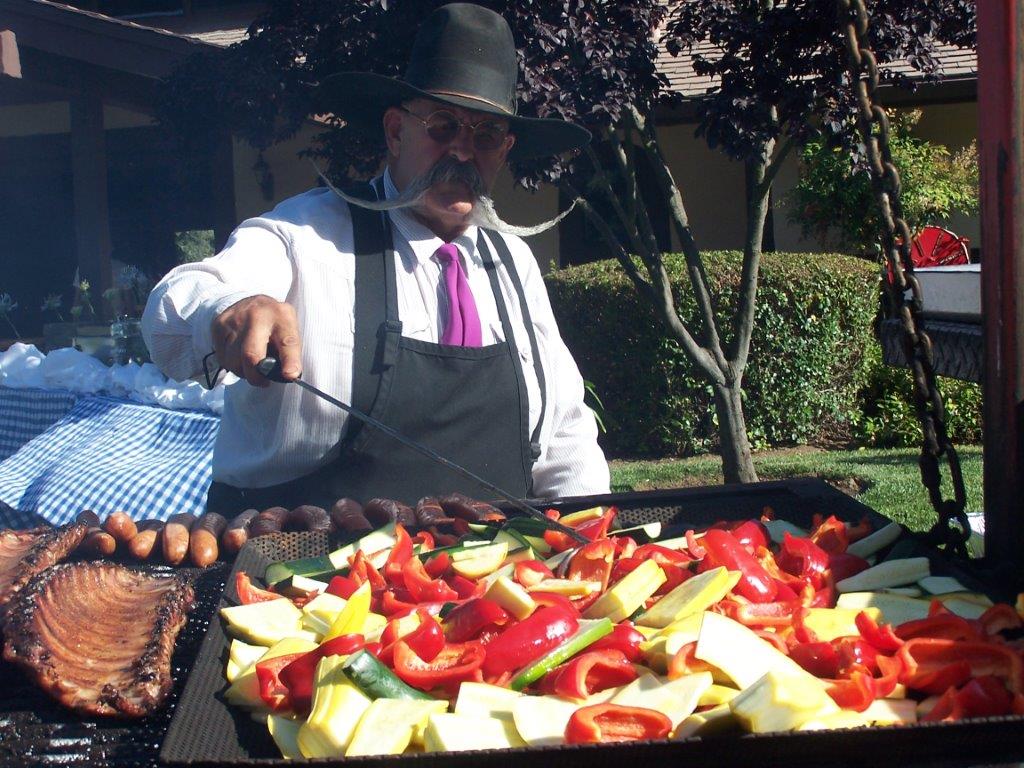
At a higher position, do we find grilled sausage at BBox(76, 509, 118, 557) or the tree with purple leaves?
the tree with purple leaves

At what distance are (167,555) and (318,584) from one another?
446 millimetres

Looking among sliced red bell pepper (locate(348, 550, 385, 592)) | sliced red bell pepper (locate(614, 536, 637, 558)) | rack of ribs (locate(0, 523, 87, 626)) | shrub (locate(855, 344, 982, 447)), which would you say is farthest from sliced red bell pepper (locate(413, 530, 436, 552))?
shrub (locate(855, 344, 982, 447))

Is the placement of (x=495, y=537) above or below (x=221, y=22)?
below

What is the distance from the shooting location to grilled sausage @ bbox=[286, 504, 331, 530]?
233 cm

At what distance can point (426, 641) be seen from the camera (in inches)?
63.2

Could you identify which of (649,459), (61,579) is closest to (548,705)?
(61,579)

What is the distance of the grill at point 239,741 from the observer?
48.6 inches

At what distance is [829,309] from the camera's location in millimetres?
8672

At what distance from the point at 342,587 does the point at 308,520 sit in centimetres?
47

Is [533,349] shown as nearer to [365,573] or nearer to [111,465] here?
[365,573]

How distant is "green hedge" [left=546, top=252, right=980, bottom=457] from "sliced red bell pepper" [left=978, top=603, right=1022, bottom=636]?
6791mm

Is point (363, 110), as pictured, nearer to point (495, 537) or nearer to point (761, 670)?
point (495, 537)

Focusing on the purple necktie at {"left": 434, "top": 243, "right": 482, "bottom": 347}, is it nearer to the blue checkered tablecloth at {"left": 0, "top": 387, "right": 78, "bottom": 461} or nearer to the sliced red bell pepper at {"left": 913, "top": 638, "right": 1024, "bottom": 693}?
the sliced red bell pepper at {"left": 913, "top": 638, "right": 1024, "bottom": 693}

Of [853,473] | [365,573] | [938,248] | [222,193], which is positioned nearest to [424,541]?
[365,573]
